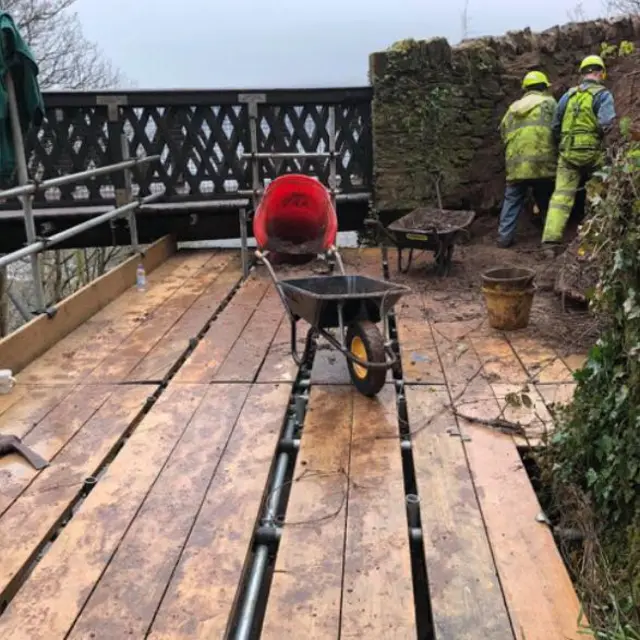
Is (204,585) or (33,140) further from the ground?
(33,140)

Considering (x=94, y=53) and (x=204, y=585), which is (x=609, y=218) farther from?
(x=94, y=53)

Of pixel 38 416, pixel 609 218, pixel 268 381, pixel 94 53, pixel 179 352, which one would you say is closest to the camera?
pixel 609 218

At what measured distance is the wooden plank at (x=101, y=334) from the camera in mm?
3967

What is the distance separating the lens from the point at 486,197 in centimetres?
727

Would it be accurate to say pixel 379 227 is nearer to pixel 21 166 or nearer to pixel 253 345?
pixel 253 345

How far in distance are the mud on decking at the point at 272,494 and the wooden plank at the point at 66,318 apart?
0.40 feet

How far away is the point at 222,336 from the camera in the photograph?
4.57m

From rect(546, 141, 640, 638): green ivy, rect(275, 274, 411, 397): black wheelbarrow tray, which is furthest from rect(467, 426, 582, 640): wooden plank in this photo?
rect(275, 274, 411, 397): black wheelbarrow tray

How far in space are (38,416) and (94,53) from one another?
1625 centimetres

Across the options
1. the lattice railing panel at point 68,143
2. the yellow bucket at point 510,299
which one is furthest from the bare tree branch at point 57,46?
the yellow bucket at point 510,299

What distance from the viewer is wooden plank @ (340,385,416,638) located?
6.47 feet

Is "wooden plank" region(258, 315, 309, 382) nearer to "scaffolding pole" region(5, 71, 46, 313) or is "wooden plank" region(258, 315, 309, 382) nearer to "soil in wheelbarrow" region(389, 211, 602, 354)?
"soil in wheelbarrow" region(389, 211, 602, 354)


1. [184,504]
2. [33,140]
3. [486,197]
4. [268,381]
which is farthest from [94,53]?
[184,504]

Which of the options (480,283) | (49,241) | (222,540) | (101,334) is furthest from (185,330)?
(222,540)
